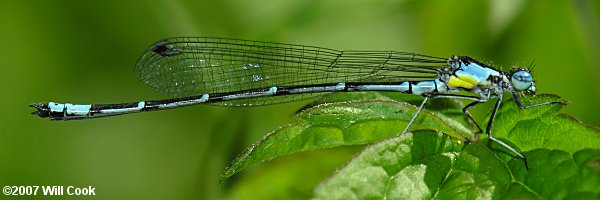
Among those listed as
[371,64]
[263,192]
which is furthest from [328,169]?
[371,64]

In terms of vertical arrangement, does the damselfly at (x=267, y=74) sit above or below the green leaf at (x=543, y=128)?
above

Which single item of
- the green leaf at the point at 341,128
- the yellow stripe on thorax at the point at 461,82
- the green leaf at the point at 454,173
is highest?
the yellow stripe on thorax at the point at 461,82

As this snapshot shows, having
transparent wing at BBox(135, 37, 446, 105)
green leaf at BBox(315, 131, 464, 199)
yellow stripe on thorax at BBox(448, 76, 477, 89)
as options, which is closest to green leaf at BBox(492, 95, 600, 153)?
green leaf at BBox(315, 131, 464, 199)

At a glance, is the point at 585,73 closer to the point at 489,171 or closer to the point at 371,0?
the point at 371,0

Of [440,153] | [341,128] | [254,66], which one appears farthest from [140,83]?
[440,153]

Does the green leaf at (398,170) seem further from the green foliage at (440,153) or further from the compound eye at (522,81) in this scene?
the compound eye at (522,81)

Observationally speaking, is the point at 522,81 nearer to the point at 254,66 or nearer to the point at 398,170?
the point at 398,170

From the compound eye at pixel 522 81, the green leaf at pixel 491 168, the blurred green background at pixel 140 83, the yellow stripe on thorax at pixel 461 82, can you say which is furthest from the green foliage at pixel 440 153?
the blurred green background at pixel 140 83
